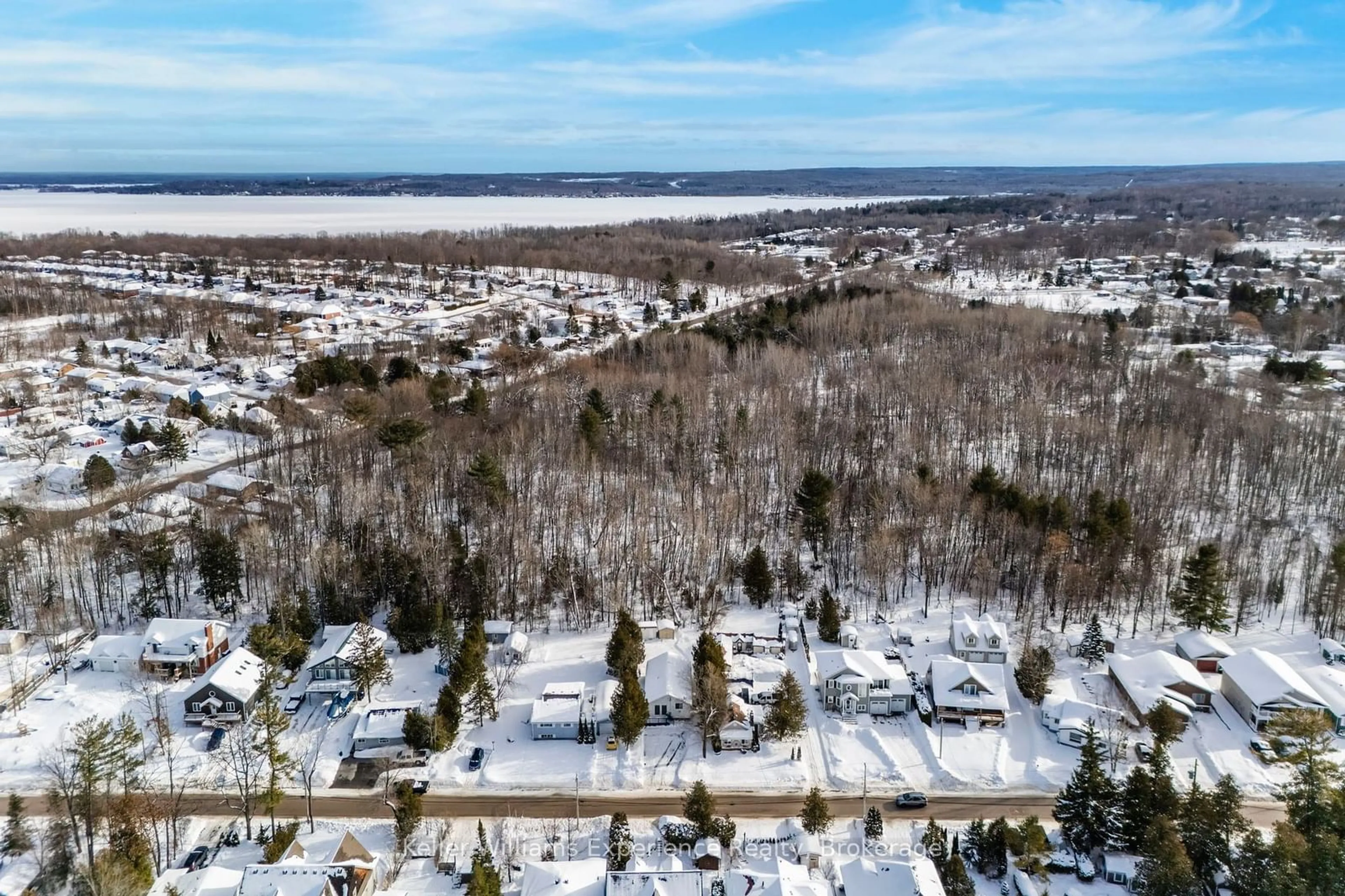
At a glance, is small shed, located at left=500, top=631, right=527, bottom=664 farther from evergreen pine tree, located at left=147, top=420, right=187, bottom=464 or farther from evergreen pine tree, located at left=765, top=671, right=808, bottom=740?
evergreen pine tree, located at left=147, top=420, right=187, bottom=464

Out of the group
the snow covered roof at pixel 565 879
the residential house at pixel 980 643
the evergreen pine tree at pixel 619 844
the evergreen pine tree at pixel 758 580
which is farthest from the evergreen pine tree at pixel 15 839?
the residential house at pixel 980 643

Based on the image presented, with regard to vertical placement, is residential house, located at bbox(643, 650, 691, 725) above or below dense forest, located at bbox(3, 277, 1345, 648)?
below

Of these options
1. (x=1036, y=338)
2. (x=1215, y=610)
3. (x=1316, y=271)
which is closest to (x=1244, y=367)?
(x=1036, y=338)

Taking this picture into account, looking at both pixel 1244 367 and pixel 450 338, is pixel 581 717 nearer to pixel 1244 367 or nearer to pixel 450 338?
pixel 450 338

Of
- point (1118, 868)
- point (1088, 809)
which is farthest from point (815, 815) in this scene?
point (1118, 868)

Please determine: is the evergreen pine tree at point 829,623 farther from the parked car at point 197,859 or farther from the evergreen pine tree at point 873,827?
the parked car at point 197,859

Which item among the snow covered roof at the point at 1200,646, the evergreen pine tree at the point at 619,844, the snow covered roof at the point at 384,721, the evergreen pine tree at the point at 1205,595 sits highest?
the evergreen pine tree at the point at 1205,595

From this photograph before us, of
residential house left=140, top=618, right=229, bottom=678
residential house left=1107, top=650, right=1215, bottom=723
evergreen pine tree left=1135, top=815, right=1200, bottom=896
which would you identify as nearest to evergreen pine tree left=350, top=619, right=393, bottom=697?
residential house left=140, top=618, right=229, bottom=678
